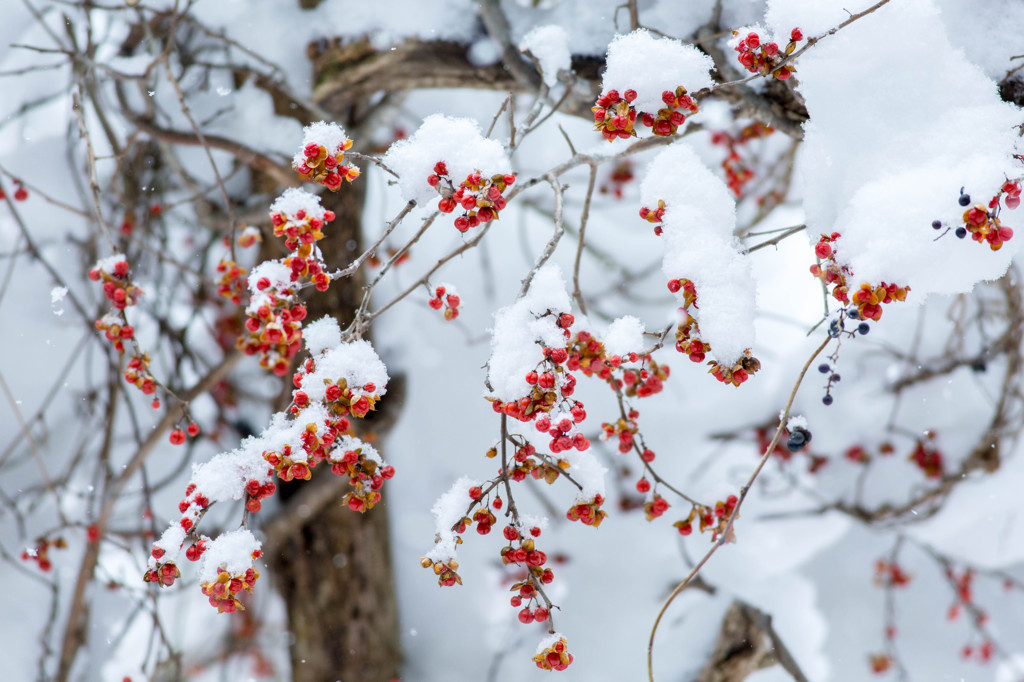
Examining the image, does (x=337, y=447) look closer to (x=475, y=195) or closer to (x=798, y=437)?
(x=475, y=195)

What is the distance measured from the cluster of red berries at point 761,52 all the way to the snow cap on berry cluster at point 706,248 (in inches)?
5.7

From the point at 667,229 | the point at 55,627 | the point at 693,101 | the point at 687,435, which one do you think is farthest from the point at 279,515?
the point at 693,101

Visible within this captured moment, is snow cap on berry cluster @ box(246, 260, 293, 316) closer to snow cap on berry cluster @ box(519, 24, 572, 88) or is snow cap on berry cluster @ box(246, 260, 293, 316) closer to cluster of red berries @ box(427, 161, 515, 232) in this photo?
cluster of red berries @ box(427, 161, 515, 232)

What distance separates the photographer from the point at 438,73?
1450 millimetres

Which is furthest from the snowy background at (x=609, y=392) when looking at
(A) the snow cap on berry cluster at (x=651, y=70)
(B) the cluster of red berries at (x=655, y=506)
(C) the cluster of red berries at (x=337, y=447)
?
(C) the cluster of red berries at (x=337, y=447)

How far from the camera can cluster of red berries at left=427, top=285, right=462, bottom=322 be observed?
0.88 meters

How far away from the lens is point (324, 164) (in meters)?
0.79

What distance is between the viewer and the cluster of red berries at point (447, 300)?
88cm

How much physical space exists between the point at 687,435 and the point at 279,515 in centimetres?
134

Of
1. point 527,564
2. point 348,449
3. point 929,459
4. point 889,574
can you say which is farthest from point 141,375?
point 889,574

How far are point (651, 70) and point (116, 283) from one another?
0.96m

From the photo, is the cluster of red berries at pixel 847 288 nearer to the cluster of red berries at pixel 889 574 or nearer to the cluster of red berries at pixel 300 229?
the cluster of red berries at pixel 300 229

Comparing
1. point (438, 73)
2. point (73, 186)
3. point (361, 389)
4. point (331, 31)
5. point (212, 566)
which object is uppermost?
point (73, 186)

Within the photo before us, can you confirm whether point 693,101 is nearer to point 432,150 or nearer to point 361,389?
point 432,150
